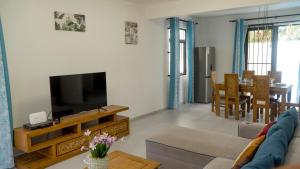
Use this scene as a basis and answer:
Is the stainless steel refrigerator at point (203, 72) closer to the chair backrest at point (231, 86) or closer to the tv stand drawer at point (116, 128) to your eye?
the chair backrest at point (231, 86)

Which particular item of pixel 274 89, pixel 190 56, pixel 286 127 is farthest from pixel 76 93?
pixel 190 56

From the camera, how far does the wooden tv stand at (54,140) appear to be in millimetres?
2863

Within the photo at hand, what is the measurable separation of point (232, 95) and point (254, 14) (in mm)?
2750

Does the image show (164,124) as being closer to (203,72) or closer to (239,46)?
(203,72)

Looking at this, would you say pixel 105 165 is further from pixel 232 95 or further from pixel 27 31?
pixel 232 95

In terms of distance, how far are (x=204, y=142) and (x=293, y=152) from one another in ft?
3.40

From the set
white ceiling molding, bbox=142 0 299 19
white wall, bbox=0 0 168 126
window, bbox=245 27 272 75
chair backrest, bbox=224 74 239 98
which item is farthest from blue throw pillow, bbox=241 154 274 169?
window, bbox=245 27 272 75

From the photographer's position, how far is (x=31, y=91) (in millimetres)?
3350

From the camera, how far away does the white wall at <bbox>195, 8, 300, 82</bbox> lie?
22.7 ft

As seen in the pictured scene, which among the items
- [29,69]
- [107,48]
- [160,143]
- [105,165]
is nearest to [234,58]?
[107,48]

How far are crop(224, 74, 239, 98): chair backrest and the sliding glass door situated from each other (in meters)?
2.21

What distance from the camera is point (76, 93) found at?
349cm

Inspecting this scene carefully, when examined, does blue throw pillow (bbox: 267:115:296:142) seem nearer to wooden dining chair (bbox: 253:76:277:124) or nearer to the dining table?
wooden dining chair (bbox: 253:76:277:124)

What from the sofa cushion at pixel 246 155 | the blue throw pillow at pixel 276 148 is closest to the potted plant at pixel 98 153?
the sofa cushion at pixel 246 155
